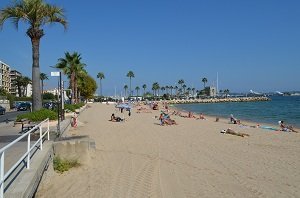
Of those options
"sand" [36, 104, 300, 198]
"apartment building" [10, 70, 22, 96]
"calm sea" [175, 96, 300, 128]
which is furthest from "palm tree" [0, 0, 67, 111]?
"apartment building" [10, 70, 22, 96]

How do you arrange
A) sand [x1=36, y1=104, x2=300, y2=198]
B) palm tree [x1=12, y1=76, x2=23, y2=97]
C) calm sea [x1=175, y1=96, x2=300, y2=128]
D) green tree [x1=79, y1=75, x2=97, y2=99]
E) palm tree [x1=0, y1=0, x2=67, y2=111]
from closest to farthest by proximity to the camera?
sand [x1=36, y1=104, x2=300, y2=198]
palm tree [x1=0, y1=0, x2=67, y2=111]
calm sea [x1=175, y1=96, x2=300, y2=128]
green tree [x1=79, y1=75, x2=97, y2=99]
palm tree [x1=12, y1=76, x2=23, y2=97]

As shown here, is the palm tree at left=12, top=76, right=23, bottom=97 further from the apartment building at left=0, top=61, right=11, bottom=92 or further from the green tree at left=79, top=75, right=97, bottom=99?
the green tree at left=79, top=75, right=97, bottom=99

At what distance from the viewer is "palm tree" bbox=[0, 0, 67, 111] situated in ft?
73.7

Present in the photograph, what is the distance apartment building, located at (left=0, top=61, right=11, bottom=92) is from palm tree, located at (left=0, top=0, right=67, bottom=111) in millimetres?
113091

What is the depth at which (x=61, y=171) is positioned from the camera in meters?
9.95

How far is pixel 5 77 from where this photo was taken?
140m

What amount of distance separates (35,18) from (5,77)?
12576 centimetres

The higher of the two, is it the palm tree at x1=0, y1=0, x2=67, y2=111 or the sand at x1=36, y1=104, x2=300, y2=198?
the palm tree at x1=0, y1=0, x2=67, y2=111

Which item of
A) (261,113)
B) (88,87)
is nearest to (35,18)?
(261,113)

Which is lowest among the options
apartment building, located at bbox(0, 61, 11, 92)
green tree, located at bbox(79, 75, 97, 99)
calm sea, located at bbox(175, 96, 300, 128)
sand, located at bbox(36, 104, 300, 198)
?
calm sea, located at bbox(175, 96, 300, 128)

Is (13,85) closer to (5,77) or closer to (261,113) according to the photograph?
(5,77)

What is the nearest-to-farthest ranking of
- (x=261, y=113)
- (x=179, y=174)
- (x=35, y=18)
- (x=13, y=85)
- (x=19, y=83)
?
(x=179, y=174), (x=35, y=18), (x=261, y=113), (x=19, y=83), (x=13, y=85)

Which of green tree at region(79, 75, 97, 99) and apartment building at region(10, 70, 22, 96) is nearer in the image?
green tree at region(79, 75, 97, 99)

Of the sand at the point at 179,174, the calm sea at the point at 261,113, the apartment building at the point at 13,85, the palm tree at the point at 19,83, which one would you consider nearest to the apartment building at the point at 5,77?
the palm tree at the point at 19,83
